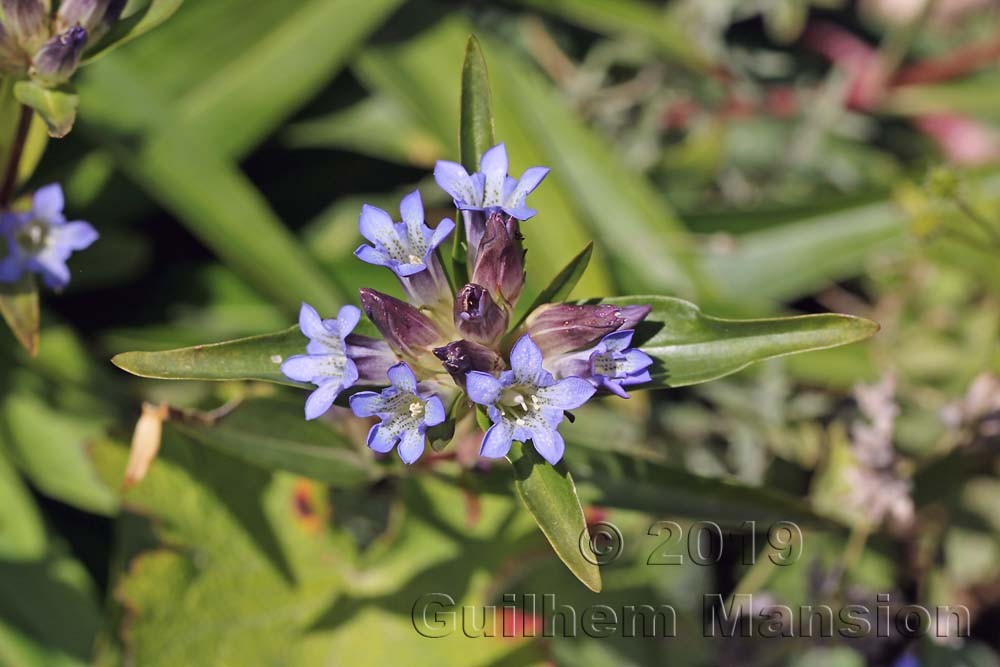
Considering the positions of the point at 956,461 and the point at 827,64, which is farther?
the point at 827,64

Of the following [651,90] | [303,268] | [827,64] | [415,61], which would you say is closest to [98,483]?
[303,268]

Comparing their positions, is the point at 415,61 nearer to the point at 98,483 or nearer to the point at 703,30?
the point at 703,30

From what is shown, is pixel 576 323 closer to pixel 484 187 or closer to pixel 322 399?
pixel 484 187

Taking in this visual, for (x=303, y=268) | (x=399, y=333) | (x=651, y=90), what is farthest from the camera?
(x=651, y=90)

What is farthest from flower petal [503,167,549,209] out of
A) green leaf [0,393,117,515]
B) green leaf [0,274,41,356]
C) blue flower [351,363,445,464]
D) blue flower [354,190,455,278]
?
green leaf [0,393,117,515]

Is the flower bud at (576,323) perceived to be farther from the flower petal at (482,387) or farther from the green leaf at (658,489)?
the green leaf at (658,489)

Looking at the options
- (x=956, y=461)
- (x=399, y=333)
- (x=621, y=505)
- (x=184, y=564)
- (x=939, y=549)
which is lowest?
(x=939, y=549)

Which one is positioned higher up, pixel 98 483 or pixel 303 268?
pixel 303 268

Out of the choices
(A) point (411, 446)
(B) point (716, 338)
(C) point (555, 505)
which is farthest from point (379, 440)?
(B) point (716, 338)
